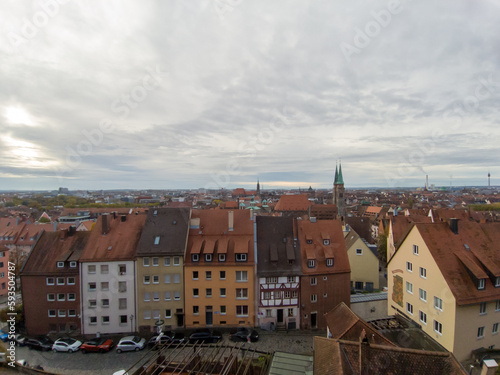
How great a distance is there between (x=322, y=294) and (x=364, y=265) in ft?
43.7

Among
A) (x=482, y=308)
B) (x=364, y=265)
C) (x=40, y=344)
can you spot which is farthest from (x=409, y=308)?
(x=40, y=344)

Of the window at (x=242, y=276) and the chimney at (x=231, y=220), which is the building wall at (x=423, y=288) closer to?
the window at (x=242, y=276)

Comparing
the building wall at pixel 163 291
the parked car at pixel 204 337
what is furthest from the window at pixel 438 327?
the building wall at pixel 163 291

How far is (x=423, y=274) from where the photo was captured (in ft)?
76.7

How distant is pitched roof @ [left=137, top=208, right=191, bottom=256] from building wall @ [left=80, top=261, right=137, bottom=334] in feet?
8.98

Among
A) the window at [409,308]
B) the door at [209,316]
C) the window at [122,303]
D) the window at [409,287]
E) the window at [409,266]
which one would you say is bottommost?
the door at [209,316]

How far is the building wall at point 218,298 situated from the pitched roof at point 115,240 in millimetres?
6915

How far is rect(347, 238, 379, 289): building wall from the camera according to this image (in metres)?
40.6

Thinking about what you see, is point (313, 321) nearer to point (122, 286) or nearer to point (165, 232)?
point (165, 232)

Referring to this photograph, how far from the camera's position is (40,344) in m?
26.7

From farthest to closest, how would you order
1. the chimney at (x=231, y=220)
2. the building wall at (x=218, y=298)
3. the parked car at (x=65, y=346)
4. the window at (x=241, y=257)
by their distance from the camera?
the chimney at (x=231, y=220)
the window at (x=241, y=257)
the building wall at (x=218, y=298)
the parked car at (x=65, y=346)

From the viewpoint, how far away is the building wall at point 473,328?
19.9m

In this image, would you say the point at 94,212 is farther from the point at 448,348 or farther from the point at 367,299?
the point at 448,348

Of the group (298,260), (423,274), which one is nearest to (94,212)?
(298,260)
